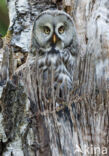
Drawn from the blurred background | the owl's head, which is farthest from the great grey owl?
the blurred background

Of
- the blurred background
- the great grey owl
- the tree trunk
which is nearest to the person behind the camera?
the tree trunk

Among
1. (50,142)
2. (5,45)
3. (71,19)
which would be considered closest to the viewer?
(50,142)

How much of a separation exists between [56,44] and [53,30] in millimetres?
95

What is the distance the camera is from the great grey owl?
2008 millimetres

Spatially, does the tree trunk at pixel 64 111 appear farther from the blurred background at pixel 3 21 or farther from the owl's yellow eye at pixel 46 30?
the blurred background at pixel 3 21

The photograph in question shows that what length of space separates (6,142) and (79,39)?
818 millimetres

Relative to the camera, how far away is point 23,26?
238 cm

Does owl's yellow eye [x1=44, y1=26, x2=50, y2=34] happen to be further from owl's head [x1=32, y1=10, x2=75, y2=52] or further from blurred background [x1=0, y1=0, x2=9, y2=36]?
blurred background [x1=0, y1=0, x2=9, y2=36]

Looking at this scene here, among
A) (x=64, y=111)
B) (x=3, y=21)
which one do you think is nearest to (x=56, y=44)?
(x=64, y=111)

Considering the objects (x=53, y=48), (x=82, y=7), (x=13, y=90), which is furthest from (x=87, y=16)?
(x=13, y=90)

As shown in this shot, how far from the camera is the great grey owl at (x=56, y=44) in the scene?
201 cm

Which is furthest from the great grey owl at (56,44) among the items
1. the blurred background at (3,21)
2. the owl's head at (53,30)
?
the blurred background at (3,21)

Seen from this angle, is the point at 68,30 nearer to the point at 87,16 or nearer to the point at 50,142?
the point at 87,16

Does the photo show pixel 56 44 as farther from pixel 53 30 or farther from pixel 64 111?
pixel 64 111
